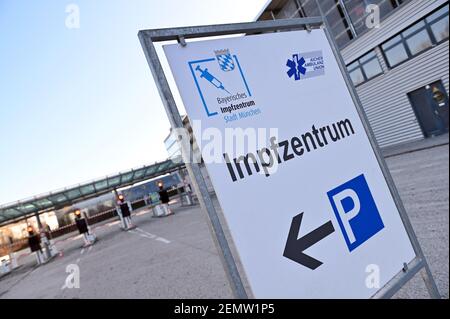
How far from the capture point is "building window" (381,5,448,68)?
12.1m

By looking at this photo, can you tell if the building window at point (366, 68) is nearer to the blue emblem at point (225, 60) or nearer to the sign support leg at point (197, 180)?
the blue emblem at point (225, 60)

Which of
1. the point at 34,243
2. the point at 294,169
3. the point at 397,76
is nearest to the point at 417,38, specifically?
the point at 397,76

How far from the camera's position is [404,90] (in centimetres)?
1457

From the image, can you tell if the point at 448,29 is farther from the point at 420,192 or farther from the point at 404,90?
the point at 420,192

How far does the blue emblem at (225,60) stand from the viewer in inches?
54.9

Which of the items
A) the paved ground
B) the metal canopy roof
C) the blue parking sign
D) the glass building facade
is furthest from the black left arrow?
A: the metal canopy roof

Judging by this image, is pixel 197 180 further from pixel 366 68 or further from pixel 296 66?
pixel 366 68

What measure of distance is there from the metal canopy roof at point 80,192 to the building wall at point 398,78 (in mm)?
16459

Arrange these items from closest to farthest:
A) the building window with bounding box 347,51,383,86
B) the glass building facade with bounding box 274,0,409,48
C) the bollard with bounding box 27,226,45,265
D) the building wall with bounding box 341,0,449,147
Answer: the building wall with bounding box 341,0,449,147, the glass building facade with bounding box 274,0,409,48, the bollard with bounding box 27,226,45,265, the building window with bounding box 347,51,383,86

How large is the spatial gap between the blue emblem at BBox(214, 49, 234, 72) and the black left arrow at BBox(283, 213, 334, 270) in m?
0.82

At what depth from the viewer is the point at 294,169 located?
1.46 m

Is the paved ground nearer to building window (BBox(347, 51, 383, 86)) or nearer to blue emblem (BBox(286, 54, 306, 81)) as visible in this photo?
blue emblem (BBox(286, 54, 306, 81))

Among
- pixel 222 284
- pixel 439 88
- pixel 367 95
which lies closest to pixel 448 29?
pixel 439 88

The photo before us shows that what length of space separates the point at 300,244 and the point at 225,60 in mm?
980
